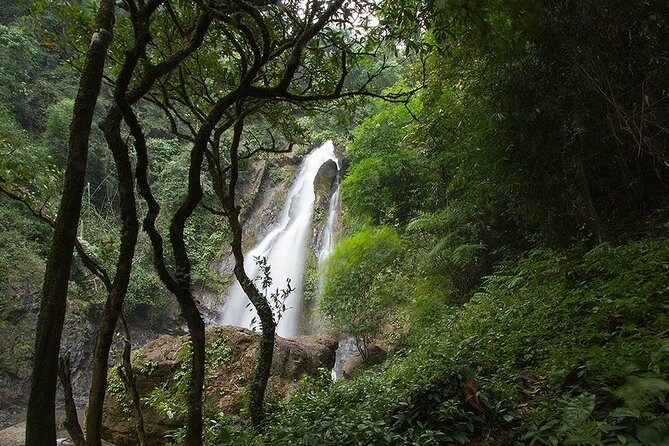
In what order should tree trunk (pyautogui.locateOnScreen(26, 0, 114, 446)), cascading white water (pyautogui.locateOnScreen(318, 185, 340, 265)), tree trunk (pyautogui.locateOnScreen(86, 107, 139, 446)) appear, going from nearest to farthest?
tree trunk (pyautogui.locateOnScreen(26, 0, 114, 446)), tree trunk (pyautogui.locateOnScreen(86, 107, 139, 446)), cascading white water (pyautogui.locateOnScreen(318, 185, 340, 265))

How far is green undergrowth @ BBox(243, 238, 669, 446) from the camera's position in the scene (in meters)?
2.19

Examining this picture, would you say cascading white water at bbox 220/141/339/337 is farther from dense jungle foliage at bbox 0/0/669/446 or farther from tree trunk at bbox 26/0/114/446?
tree trunk at bbox 26/0/114/446

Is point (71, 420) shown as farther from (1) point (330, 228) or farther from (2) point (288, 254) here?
(2) point (288, 254)

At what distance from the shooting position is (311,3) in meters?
4.20

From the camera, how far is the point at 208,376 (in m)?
6.78

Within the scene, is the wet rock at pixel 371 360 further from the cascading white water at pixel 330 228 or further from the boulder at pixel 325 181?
the boulder at pixel 325 181

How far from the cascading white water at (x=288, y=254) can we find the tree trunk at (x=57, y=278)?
14.2 meters

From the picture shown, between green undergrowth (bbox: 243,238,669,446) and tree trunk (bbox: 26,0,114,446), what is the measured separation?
1642 mm

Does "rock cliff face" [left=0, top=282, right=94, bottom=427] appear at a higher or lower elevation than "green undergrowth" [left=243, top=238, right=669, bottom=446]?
higher

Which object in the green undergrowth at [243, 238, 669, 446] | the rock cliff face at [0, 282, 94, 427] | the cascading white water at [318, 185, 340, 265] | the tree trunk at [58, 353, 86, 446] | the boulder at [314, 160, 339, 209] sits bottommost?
the green undergrowth at [243, 238, 669, 446]

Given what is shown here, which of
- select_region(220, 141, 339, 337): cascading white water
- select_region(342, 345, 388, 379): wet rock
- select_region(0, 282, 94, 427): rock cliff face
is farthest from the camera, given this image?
select_region(220, 141, 339, 337): cascading white water

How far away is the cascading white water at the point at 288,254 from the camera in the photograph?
1665cm

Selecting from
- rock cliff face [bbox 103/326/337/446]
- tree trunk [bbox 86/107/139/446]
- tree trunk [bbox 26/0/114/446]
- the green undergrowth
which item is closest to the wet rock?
rock cliff face [bbox 103/326/337/446]

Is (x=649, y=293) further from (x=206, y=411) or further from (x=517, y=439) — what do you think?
(x=206, y=411)
